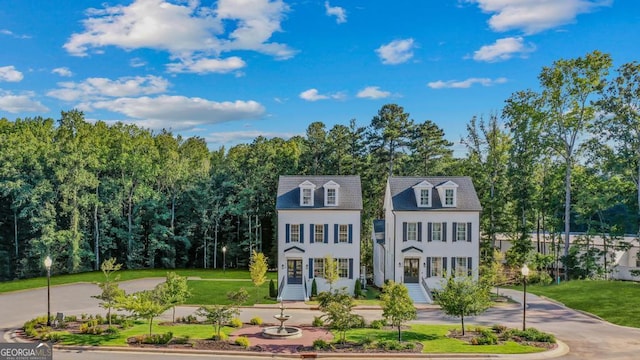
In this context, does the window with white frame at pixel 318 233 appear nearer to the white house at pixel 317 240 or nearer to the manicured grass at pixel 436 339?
the white house at pixel 317 240

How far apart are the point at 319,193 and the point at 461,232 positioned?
10.2 metres

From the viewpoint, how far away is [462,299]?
66.5 feet

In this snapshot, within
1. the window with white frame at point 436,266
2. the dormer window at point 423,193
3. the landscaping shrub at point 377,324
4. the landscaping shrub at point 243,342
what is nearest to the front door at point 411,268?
the window with white frame at point 436,266

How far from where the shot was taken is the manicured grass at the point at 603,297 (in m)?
24.7

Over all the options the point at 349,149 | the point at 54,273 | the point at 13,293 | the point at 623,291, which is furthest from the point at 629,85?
the point at 54,273

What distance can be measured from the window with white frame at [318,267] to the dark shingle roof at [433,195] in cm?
633

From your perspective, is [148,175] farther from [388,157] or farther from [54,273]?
[388,157]

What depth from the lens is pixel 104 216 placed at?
44.6 meters

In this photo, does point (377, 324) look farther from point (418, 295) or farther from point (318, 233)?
point (318, 233)

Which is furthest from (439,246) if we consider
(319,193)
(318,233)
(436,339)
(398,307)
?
(398,307)

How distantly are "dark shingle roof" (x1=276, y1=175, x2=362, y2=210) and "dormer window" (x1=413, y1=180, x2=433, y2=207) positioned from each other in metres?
3.97

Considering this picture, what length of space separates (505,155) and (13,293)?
3943 centimetres

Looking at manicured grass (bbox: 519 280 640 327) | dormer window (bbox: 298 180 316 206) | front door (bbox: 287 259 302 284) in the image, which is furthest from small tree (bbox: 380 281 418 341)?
dormer window (bbox: 298 180 316 206)

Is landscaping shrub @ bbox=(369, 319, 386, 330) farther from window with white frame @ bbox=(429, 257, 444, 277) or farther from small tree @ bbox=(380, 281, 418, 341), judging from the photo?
window with white frame @ bbox=(429, 257, 444, 277)
